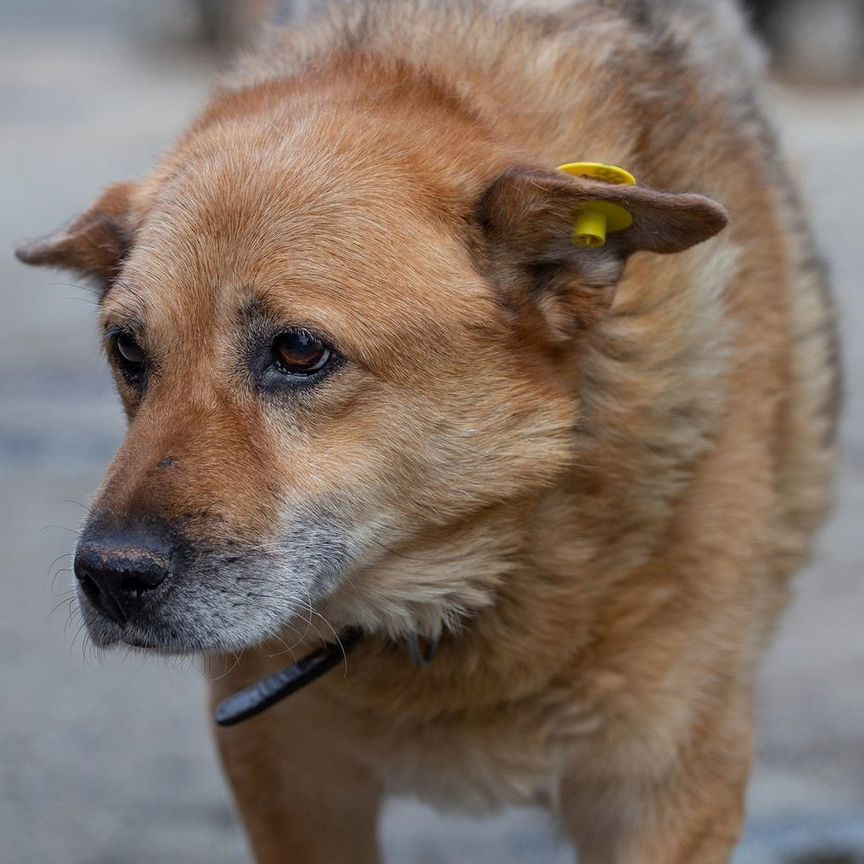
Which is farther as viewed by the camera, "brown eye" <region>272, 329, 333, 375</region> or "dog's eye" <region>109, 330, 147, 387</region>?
"dog's eye" <region>109, 330, 147, 387</region>

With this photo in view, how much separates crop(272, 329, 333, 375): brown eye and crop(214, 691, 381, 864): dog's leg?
2.66ft

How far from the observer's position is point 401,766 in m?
3.10

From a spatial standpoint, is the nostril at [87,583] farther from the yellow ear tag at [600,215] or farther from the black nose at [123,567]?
the yellow ear tag at [600,215]

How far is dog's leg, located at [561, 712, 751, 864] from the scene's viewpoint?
3.07m

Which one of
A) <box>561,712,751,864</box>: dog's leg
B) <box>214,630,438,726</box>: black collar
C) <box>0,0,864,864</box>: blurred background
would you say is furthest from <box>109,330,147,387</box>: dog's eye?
<box>561,712,751,864</box>: dog's leg

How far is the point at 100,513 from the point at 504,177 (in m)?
0.86

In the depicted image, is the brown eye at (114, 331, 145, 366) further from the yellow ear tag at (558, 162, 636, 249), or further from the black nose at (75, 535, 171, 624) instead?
the yellow ear tag at (558, 162, 636, 249)

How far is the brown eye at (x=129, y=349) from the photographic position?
2.73m

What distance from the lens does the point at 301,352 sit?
259 centimetres

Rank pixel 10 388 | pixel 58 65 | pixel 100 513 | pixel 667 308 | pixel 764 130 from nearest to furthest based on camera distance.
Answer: pixel 100 513
pixel 667 308
pixel 764 130
pixel 10 388
pixel 58 65

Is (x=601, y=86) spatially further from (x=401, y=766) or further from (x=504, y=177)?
(x=401, y=766)

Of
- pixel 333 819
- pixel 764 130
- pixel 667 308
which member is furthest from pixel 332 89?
pixel 333 819

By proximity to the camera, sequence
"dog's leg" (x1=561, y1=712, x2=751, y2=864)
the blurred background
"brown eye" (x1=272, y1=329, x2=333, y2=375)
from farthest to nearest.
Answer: the blurred background → "dog's leg" (x1=561, y1=712, x2=751, y2=864) → "brown eye" (x1=272, y1=329, x2=333, y2=375)

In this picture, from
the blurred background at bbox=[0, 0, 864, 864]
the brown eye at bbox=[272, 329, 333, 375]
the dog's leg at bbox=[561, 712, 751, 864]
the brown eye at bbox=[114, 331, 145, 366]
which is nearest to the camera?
the brown eye at bbox=[272, 329, 333, 375]
